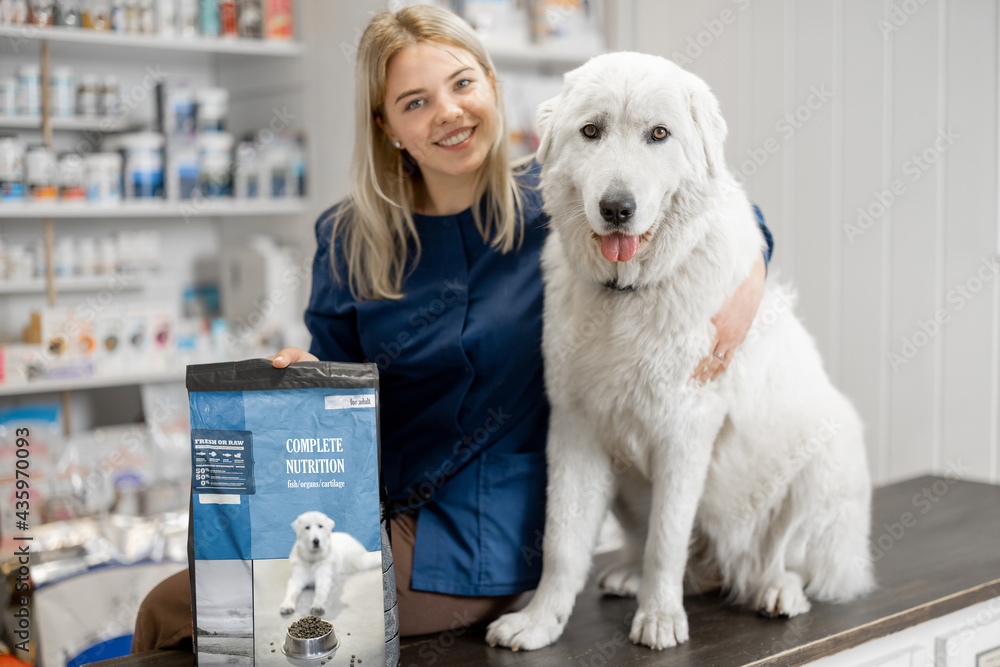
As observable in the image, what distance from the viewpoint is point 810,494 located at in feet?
5.01

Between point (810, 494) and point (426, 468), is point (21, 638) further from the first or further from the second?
point (810, 494)

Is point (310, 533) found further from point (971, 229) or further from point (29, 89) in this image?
point (29, 89)

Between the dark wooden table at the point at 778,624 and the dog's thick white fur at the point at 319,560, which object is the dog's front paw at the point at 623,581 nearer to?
the dark wooden table at the point at 778,624

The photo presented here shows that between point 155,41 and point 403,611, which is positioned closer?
point 403,611

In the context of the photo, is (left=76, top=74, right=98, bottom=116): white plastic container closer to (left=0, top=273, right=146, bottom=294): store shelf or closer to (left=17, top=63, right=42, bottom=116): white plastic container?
(left=17, top=63, right=42, bottom=116): white plastic container

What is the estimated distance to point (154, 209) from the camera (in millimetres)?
3027

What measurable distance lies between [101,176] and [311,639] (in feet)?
7.39

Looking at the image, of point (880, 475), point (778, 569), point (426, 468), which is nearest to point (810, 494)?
point (778, 569)

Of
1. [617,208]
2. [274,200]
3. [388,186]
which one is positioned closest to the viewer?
[617,208]

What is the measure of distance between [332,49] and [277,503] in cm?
225

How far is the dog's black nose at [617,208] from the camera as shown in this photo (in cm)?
120

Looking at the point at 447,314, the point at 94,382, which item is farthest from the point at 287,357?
the point at 94,382

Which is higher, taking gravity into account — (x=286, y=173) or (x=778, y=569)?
(x=286, y=173)

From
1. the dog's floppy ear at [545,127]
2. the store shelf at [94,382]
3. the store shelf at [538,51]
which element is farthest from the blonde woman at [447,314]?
the store shelf at [94,382]
